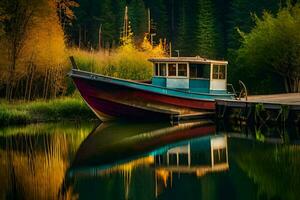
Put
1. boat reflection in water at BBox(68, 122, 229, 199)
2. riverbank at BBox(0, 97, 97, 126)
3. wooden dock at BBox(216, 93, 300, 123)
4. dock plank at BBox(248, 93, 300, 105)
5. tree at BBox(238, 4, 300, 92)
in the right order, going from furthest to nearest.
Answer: tree at BBox(238, 4, 300, 92)
dock plank at BBox(248, 93, 300, 105)
riverbank at BBox(0, 97, 97, 126)
wooden dock at BBox(216, 93, 300, 123)
boat reflection in water at BBox(68, 122, 229, 199)

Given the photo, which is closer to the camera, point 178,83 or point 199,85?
point 178,83

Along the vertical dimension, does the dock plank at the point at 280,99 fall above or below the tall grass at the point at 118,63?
below

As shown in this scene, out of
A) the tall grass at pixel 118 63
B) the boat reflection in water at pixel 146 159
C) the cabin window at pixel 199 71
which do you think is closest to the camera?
the boat reflection in water at pixel 146 159

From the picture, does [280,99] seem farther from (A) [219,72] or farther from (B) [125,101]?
(B) [125,101]

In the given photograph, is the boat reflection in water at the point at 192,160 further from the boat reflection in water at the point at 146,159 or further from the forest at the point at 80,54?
the forest at the point at 80,54

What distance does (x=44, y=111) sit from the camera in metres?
25.6

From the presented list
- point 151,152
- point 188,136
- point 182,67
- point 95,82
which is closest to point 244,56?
point 182,67

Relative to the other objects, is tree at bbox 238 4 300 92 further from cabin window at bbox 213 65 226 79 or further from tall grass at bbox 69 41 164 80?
tall grass at bbox 69 41 164 80

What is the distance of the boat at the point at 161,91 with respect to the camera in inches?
1007

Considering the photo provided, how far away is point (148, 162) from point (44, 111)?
414 inches

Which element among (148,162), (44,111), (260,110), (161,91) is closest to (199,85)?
(161,91)

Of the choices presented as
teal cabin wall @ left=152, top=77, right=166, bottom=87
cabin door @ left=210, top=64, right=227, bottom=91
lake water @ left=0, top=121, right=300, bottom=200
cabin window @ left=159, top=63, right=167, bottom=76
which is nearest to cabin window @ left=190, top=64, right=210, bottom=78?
cabin door @ left=210, top=64, right=227, bottom=91

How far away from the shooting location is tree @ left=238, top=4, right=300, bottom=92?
30141mm

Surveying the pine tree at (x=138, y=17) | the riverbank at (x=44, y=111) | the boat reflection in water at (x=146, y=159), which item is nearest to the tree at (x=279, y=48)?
the boat reflection in water at (x=146, y=159)
